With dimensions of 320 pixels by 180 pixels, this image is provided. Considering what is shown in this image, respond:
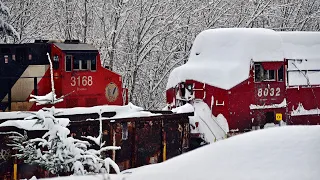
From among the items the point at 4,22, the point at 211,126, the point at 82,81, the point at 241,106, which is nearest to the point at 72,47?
the point at 82,81

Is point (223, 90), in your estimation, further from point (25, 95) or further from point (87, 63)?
point (25, 95)

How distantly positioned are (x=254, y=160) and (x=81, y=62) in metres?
8.63

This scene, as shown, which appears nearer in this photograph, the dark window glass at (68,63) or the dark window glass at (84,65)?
the dark window glass at (68,63)

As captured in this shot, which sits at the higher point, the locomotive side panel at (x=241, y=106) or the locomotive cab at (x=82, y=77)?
the locomotive cab at (x=82, y=77)

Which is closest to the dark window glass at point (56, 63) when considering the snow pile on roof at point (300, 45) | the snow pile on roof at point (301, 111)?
the snow pile on roof at point (300, 45)

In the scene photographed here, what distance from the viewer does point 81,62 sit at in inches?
530

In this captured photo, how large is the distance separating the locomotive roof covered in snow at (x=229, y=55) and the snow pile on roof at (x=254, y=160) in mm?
7952

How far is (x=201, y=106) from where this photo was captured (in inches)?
587

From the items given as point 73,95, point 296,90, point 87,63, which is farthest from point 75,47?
point 296,90

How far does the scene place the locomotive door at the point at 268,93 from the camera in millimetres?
15000

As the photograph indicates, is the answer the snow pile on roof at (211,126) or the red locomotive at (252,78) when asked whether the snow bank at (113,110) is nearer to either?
the snow pile on roof at (211,126)

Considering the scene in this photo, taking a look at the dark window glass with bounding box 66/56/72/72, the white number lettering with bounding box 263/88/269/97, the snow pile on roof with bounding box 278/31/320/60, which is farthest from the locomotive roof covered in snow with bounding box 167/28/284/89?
the dark window glass with bounding box 66/56/72/72

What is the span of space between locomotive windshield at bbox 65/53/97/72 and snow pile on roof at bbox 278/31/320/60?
656cm

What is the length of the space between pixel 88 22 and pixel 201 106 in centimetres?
1056
